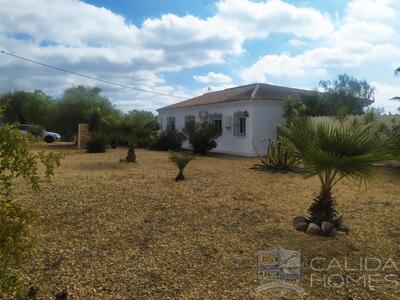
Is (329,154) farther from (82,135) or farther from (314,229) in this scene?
(82,135)

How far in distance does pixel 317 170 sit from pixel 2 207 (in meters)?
4.23

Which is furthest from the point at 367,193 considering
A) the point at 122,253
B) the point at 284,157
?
the point at 122,253

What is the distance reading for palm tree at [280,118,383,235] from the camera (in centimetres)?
532

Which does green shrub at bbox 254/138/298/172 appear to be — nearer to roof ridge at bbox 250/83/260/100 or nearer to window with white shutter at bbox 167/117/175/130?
roof ridge at bbox 250/83/260/100

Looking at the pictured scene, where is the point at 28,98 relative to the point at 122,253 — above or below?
above

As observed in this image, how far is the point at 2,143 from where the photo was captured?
107 inches

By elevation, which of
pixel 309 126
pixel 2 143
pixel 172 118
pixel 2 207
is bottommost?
pixel 2 207

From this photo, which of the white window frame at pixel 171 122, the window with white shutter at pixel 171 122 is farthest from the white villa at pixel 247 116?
the window with white shutter at pixel 171 122

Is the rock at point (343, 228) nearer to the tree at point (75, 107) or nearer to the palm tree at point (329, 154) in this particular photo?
the palm tree at point (329, 154)

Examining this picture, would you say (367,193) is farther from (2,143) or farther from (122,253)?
(2,143)

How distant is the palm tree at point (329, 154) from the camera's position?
5316mm

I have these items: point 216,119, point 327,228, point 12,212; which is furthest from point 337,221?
point 216,119

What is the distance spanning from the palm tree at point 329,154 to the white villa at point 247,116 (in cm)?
1306

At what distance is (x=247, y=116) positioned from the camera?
62.7 ft
